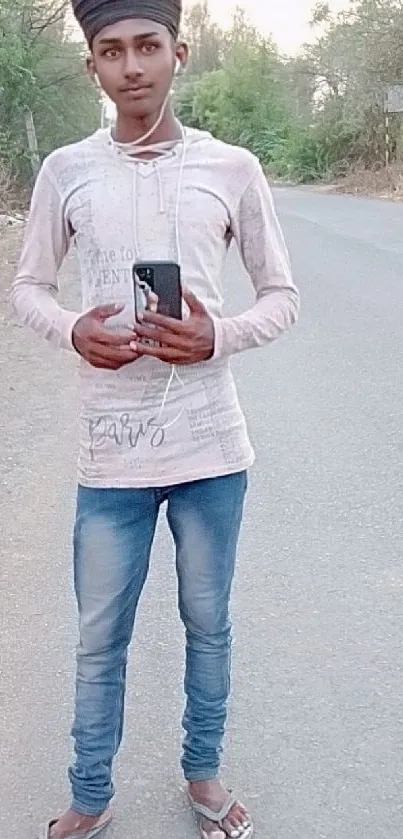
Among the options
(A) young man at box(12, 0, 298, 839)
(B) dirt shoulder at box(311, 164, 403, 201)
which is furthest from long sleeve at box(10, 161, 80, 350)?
(B) dirt shoulder at box(311, 164, 403, 201)

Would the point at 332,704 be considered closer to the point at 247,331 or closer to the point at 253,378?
the point at 247,331

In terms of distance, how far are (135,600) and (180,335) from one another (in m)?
0.67

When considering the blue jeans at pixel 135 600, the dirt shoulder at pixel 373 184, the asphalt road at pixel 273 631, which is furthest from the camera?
the dirt shoulder at pixel 373 184

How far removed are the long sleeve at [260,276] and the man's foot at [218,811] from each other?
1106 millimetres

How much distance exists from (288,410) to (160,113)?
14.3 feet

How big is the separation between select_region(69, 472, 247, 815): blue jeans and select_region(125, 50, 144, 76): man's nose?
0.86 meters

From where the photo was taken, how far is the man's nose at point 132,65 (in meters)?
2.32

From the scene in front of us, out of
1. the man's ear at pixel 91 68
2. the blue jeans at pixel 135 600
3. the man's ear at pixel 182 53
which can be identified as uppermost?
the man's ear at pixel 182 53

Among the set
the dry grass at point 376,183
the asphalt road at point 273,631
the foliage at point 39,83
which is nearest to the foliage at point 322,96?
the dry grass at point 376,183

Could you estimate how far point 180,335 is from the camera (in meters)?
2.33

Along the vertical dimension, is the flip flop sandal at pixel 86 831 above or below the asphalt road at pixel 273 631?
above

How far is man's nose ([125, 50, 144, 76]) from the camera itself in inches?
91.5

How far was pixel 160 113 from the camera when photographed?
242cm

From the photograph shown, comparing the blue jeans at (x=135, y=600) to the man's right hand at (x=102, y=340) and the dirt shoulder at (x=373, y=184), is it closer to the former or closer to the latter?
the man's right hand at (x=102, y=340)
